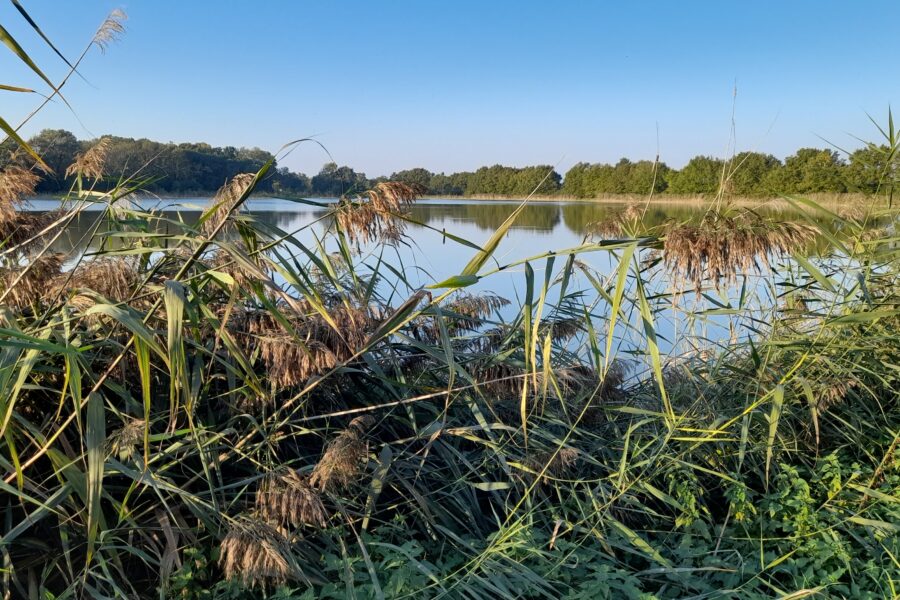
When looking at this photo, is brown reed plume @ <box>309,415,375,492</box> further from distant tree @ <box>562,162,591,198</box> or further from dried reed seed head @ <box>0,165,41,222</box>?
distant tree @ <box>562,162,591,198</box>

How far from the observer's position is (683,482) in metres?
2.27

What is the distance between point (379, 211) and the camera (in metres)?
1.76

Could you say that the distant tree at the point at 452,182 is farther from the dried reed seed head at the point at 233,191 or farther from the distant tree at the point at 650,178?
the dried reed seed head at the point at 233,191

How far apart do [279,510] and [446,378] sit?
1.14 meters

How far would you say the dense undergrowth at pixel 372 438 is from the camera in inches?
64.4

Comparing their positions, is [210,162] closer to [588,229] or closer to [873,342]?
[588,229]

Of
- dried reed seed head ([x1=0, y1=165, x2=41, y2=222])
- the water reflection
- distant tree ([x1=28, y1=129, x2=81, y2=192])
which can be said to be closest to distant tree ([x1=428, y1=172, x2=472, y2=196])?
the water reflection

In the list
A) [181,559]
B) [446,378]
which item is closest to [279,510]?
[181,559]

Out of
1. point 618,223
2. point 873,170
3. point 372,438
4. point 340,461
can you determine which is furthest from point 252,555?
point 873,170

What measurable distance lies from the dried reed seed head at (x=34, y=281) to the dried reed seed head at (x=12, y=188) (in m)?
0.19

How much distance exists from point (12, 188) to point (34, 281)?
0.35m

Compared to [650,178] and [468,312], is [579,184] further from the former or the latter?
[468,312]

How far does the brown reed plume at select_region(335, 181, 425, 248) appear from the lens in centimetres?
176

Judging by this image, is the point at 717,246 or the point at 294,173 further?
the point at 294,173
